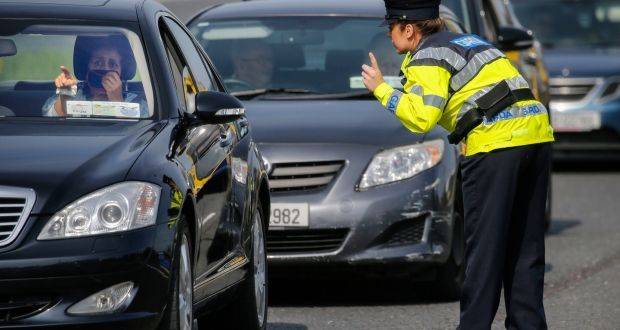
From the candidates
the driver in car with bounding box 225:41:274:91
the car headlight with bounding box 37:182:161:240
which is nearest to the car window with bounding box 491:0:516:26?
the driver in car with bounding box 225:41:274:91

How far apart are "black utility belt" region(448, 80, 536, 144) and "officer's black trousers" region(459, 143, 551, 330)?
0.13 m

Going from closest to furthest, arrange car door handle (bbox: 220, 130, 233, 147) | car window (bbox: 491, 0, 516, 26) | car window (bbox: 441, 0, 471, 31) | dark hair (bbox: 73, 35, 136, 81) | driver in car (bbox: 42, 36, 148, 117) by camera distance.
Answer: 1. driver in car (bbox: 42, 36, 148, 117)
2. dark hair (bbox: 73, 35, 136, 81)
3. car door handle (bbox: 220, 130, 233, 147)
4. car window (bbox: 441, 0, 471, 31)
5. car window (bbox: 491, 0, 516, 26)

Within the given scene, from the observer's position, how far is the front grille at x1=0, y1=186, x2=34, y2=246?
5941 millimetres

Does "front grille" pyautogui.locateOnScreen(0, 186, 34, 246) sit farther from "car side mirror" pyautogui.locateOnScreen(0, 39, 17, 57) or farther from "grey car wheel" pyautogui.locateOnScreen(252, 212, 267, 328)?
"grey car wheel" pyautogui.locateOnScreen(252, 212, 267, 328)

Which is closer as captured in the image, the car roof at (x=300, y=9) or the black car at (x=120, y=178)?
the black car at (x=120, y=178)

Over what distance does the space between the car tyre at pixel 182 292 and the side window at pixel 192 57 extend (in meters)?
1.37

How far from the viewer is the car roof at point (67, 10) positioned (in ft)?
24.4

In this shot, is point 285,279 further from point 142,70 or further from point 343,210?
point 142,70

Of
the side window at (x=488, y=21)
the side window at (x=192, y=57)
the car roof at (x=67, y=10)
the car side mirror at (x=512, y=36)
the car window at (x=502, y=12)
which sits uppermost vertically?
the car roof at (x=67, y=10)

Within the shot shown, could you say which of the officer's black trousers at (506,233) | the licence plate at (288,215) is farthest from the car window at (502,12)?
the officer's black trousers at (506,233)

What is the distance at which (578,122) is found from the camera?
1934cm

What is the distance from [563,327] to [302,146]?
5.78 feet

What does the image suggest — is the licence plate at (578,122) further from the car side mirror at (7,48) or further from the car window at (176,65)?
the car side mirror at (7,48)

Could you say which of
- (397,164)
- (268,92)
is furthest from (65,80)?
(268,92)
